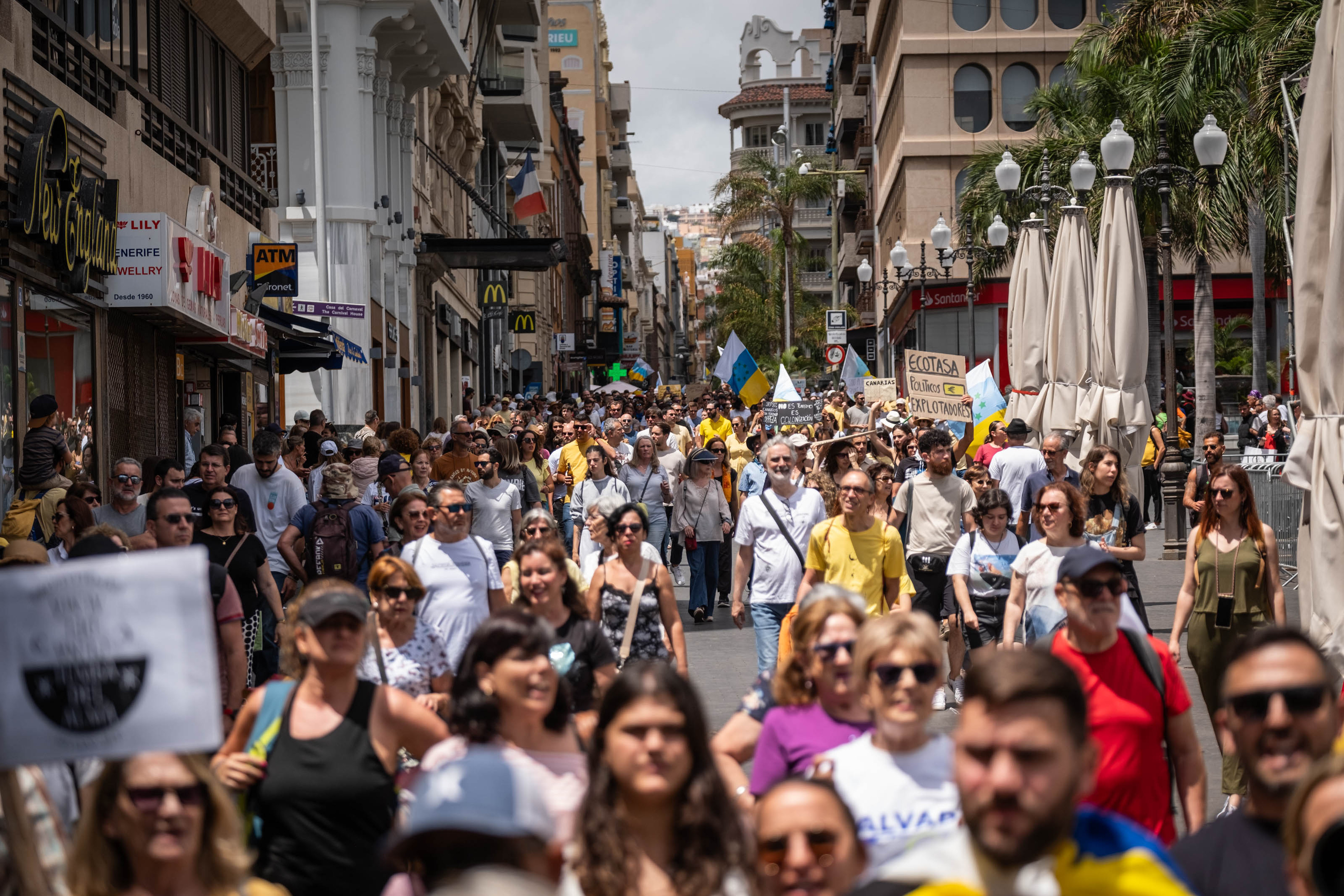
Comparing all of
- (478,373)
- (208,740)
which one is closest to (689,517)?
(208,740)

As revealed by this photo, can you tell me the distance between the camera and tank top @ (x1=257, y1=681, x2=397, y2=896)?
191 inches

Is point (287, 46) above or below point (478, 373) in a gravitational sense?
above

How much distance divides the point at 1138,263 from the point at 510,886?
634 inches

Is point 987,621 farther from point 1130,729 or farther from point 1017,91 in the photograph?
point 1017,91

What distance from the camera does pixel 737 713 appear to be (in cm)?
692

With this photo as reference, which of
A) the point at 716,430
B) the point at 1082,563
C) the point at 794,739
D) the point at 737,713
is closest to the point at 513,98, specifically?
the point at 716,430

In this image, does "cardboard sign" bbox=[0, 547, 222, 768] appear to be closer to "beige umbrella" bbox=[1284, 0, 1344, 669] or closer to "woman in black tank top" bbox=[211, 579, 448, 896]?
"woman in black tank top" bbox=[211, 579, 448, 896]

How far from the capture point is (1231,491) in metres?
8.52

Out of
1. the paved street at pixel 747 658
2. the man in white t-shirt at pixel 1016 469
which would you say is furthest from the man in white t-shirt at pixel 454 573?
the man in white t-shirt at pixel 1016 469

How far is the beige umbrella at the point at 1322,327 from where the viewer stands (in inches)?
291

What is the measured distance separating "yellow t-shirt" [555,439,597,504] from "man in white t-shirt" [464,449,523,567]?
3.36 metres

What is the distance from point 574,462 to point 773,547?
7053 millimetres

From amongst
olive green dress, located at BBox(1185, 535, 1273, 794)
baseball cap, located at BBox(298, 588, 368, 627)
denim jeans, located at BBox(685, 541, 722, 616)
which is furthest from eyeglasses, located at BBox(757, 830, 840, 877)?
denim jeans, located at BBox(685, 541, 722, 616)

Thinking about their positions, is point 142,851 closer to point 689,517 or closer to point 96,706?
Result: point 96,706
